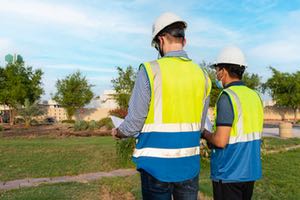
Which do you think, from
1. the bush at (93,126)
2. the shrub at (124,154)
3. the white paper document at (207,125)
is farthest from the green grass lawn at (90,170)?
the bush at (93,126)

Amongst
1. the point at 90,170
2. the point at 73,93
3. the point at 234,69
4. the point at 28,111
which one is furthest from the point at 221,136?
the point at 73,93

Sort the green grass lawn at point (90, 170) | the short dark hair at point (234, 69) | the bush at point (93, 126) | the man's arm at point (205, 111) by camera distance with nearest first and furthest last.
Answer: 1. the man's arm at point (205, 111)
2. the short dark hair at point (234, 69)
3. the green grass lawn at point (90, 170)
4. the bush at point (93, 126)

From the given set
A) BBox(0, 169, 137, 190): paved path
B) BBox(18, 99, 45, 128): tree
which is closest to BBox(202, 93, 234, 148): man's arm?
BBox(0, 169, 137, 190): paved path

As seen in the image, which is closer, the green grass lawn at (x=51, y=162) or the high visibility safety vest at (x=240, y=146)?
the high visibility safety vest at (x=240, y=146)

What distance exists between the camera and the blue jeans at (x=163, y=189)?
111 inches

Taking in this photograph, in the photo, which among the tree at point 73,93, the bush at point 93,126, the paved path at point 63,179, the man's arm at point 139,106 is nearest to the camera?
the man's arm at point 139,106

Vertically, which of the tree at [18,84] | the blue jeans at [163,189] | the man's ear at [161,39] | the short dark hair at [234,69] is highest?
the tree at [18,84]

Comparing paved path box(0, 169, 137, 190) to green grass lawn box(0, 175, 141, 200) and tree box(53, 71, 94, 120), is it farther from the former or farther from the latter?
tree box(53, 71, 94, 120)

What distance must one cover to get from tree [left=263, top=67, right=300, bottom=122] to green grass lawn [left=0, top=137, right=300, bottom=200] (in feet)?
107

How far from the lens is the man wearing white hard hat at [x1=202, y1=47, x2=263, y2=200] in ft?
11.2

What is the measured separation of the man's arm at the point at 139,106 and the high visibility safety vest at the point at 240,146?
38.2 inches

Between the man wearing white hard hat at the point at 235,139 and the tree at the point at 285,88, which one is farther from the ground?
the tree at the point at 285,88

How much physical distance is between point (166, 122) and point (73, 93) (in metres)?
40.4

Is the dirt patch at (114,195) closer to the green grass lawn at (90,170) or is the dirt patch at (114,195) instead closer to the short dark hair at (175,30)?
the green grass lawn at (90,170)
